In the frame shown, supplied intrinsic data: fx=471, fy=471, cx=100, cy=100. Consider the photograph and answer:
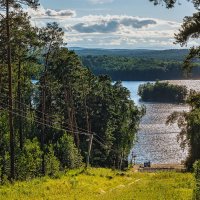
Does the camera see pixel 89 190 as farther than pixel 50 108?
No

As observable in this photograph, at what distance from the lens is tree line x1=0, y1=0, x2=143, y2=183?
36.8 meters

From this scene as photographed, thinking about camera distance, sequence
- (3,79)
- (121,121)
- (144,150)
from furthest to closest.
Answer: (144,150) → (121,121) → (3,79)

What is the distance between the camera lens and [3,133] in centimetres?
4825

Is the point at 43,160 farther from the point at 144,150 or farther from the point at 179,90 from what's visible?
the point at 179,90

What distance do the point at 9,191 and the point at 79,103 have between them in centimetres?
4967

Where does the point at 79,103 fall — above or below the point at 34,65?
below

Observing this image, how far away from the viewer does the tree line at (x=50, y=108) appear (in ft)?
121

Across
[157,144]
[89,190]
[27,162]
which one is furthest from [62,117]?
[157,144]

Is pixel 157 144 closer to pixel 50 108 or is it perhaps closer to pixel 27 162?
pixel 50 108

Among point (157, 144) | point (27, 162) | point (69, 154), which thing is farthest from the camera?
point (157, 144)

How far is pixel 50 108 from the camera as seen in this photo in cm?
6631

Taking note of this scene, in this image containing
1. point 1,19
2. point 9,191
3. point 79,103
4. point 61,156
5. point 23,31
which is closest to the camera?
point 9,191

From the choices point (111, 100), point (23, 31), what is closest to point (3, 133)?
point (23, 31)

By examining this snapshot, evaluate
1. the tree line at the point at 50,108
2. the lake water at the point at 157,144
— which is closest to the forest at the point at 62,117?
the tree line at the point at 50,108
